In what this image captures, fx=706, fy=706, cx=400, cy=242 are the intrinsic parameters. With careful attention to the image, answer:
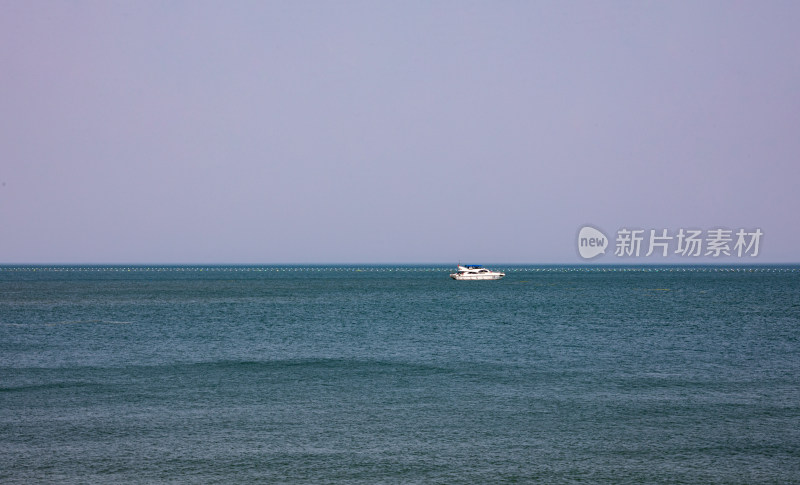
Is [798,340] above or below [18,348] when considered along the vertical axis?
above

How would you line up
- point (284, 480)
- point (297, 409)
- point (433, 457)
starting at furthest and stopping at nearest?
point (297, 409) → point (433, 457) → point (284, 480)

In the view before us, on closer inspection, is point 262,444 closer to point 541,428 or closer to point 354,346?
point 541,428

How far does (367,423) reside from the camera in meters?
30.4

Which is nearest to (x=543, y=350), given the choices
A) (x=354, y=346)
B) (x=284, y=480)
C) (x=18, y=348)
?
(x=354, y=346)

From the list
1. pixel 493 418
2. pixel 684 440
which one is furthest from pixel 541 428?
pixel 684 440

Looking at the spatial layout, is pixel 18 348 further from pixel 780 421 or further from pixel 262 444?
pixel 780 421

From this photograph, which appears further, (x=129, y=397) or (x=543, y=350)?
(x=543, y=350)

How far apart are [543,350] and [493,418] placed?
83.3ft

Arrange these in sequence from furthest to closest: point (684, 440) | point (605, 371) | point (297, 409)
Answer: point (605, 371)
point (297, 409)
point (684, 440)

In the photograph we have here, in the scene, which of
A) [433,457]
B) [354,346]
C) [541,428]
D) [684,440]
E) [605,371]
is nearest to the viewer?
[433,457]

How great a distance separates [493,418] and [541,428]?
95.9 inches

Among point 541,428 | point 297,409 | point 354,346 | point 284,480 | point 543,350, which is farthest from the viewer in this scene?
point 354,346

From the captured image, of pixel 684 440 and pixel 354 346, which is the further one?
pixel 354 346

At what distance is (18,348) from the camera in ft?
188
